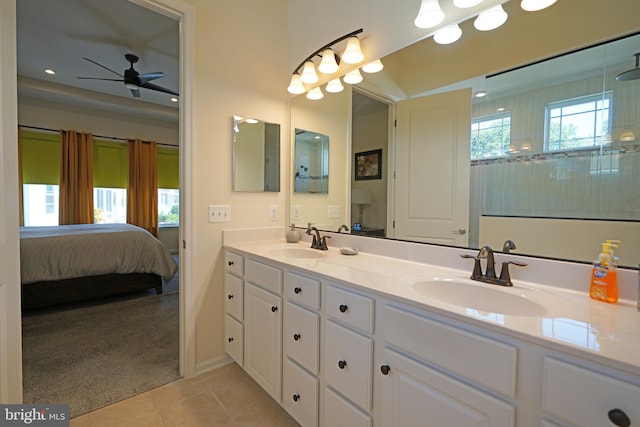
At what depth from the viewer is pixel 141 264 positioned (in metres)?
3.28

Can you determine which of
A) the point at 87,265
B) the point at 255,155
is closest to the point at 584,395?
the point at 255,155

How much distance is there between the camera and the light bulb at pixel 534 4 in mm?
1134

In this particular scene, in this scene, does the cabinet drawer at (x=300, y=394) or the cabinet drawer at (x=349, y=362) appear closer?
the cabinet drawer at (x=349, y=362)

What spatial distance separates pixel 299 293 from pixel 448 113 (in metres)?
1.20

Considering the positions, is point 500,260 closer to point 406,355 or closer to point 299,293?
point 406,355

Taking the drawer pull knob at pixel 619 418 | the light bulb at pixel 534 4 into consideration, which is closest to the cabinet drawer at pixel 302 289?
the drawer pull knob at pixel 619 418

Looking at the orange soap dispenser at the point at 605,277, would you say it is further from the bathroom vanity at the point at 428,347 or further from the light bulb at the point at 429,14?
the light bulb at the point at 429,14

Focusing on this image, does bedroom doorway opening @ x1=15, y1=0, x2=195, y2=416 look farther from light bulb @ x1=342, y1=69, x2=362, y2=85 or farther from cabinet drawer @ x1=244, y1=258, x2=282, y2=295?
light bulb @ x1=342, y1=69, x2=362, y2=85

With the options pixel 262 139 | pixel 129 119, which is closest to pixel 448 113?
pixel 262 139

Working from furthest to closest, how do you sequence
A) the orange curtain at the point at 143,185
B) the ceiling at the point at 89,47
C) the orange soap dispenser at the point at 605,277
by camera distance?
the orange curtain at the point at 143,185 → the ceiling at the point at 89,47 → the orange soap dispenser at the point at 605,277

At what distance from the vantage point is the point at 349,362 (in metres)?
1.13

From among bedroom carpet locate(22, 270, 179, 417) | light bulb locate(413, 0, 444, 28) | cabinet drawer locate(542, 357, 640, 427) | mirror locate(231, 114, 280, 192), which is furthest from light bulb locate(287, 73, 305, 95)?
bedroom carpet locate(22, 270, 179, 417)

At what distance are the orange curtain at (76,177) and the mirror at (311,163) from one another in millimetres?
4645

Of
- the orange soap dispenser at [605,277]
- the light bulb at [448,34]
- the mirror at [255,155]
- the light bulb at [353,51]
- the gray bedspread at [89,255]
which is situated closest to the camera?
the orange soap dispenser at [605,277]
